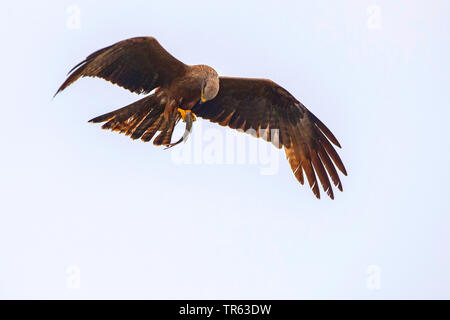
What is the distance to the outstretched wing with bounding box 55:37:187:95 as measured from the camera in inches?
356

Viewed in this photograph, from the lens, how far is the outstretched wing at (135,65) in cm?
904

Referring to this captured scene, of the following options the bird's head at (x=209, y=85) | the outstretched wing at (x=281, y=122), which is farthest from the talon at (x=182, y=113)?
the outstretched wing at (x=281, y=122)

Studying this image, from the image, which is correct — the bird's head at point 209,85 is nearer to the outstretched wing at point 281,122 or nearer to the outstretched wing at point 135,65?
the outstretched wing at point 135,65

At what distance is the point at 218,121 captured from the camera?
34.6 feet

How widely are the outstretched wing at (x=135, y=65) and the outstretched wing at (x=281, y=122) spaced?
88cm

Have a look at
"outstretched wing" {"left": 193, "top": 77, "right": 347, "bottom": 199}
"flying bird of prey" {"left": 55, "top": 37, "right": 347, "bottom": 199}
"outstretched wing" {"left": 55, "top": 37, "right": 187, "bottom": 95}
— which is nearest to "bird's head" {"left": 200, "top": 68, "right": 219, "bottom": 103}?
"flying bird of prey" {"left": 55, "top": 37, "right": 347, "bottom": 199}

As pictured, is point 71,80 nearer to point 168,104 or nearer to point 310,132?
point 168,104

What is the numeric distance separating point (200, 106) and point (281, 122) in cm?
119

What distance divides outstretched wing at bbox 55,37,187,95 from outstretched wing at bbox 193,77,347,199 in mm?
879

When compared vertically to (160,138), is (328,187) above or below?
below

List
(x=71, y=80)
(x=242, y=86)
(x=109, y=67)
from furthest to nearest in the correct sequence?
1. (x=242, y=86)
2. (x=109, y=67)
3. (x=71, y=80)

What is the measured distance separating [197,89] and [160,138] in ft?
2.73

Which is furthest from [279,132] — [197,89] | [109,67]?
[109,67]

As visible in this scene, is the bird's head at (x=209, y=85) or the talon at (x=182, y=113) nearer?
the bird's head at (x=209, y=85)
